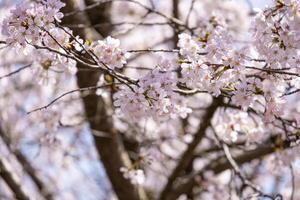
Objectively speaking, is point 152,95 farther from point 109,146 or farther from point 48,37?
point 109,146

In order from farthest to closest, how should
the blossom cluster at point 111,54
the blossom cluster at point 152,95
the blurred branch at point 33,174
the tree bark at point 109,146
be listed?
the blurred branch at point 33,174 < the tree bark at point 109,146 < the blossom cluster at point 111,54 < the blossom cluster at point 152,95

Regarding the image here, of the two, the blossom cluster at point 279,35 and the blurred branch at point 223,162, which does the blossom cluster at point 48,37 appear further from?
the blurred branch at point 223,162

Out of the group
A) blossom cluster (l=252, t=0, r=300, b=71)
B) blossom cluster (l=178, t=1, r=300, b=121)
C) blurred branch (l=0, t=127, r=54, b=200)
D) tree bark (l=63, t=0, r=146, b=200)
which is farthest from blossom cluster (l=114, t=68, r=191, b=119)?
blurred branch (l=0, t=127, r=54, b=200)

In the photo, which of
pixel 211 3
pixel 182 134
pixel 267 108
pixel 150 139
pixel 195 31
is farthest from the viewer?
pixel 211 3

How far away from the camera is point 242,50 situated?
232cm

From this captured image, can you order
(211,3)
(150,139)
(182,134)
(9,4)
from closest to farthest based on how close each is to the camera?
(150,139) < (182,134) < (9,4) < (211,3)

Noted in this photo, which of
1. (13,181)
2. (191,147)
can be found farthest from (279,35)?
(13,181)

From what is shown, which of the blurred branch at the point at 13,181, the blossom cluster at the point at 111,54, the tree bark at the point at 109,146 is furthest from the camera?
the tree bark at the point at 109,146

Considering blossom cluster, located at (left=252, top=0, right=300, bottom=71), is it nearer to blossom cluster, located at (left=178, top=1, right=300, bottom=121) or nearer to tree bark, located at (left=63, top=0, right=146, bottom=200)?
blossom cluster, located at (left=178, top=1, right=300, bottom=121)

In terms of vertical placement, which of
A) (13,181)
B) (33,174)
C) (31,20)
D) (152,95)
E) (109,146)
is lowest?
(152,95)

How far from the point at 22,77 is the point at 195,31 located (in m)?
3.83

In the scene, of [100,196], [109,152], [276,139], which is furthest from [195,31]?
[100,196]

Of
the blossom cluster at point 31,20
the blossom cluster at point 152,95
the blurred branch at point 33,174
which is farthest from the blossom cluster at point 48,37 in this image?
the blurred branch at point 33,174

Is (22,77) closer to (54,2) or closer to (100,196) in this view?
(100,196)
